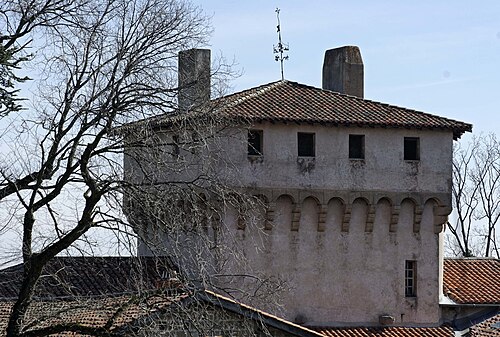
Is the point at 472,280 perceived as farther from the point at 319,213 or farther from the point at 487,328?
the point at 319,213

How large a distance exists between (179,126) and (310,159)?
48.5 ft

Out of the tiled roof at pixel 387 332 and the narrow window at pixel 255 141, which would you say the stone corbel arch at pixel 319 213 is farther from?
the tiled roof at pixel 387 332

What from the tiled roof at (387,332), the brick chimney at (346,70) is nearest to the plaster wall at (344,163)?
the brick chimney at (346,70)

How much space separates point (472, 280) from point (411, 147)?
199 inches

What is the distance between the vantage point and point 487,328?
36656 mm

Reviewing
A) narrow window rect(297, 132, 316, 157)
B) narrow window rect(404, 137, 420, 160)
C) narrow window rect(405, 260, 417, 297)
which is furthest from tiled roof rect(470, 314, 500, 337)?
narrow window rect(297, 132, 316, 157)

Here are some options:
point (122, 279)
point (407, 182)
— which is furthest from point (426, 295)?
point (122, 279)

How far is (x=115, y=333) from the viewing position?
19.5 meters

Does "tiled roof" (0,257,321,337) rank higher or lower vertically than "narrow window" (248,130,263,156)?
lower

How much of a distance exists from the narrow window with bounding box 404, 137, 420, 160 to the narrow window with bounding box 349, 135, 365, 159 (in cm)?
136

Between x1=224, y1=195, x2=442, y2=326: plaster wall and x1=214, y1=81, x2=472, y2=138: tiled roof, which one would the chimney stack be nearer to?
x1=214, y1=81, x2=472, y2=138: tiled roof

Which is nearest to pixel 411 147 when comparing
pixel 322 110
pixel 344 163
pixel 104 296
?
pixel 344 163

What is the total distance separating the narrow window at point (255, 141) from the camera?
1359 inches

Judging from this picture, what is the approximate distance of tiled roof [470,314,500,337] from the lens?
3612 centimetres
